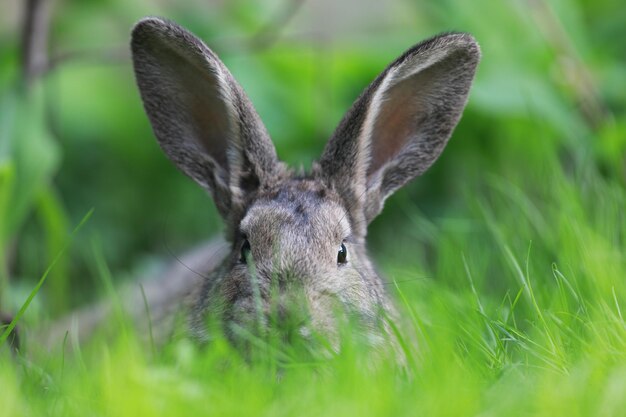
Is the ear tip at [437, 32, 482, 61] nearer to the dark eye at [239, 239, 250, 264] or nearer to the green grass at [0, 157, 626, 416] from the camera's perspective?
the green grass at [0, 157, 626, 416]

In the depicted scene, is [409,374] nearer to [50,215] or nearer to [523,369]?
[523,369]

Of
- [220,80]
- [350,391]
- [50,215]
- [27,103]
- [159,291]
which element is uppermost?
[220,80]

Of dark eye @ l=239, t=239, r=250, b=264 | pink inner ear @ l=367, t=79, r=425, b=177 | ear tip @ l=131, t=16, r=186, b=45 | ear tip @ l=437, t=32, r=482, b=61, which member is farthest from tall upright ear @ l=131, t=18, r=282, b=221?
ear tip @ l=437, t=32, r=482, b=61

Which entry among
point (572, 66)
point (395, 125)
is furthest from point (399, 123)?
point (572, 66)

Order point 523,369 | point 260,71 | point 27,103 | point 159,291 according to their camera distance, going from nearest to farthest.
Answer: point 523,369 → point 27,103 → point 159,291 → point 260,71

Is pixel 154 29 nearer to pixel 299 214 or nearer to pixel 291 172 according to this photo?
pixel 291 172

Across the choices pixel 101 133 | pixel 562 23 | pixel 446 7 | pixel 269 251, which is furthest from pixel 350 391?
pixel 101 133
